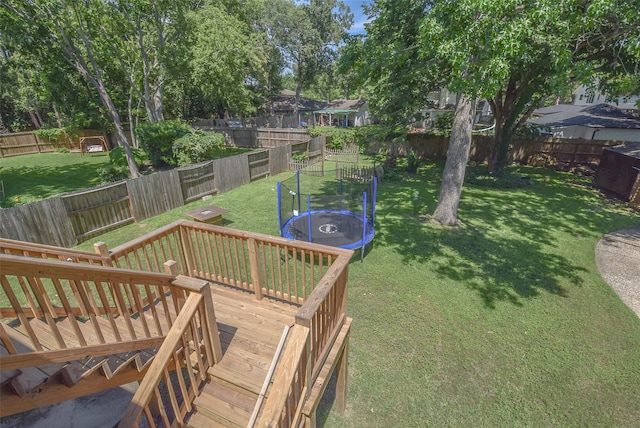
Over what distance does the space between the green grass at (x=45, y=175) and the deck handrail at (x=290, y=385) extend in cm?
1212

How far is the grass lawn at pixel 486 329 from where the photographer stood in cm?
359

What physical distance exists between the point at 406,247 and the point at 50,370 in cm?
664

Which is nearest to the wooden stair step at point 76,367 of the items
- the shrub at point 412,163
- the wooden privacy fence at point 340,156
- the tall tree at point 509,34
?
the tall tree at point 509,34

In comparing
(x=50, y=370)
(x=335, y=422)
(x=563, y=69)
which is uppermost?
(x=563, y=69)

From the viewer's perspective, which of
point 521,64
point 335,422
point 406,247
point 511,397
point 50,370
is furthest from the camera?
point 521,64

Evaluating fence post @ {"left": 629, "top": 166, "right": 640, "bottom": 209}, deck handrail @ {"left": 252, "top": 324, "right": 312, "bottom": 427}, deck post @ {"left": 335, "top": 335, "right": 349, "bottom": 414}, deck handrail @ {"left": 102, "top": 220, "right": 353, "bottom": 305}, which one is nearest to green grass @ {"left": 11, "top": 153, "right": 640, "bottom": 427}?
deck post @ {"left": 335, "top": 335, "right": 349, "bottom": 414}

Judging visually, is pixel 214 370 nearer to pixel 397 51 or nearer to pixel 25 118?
pixel 397 51

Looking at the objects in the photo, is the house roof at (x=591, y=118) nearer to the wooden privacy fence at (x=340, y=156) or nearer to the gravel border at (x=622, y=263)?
the wooden privacy fence at (x=340, y=156)

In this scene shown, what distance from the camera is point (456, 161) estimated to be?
8.37m

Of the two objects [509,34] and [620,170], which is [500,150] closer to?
[620,170]

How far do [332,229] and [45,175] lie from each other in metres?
14.9

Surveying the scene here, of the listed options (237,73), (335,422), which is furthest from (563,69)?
(237,73)

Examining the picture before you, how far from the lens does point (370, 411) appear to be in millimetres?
3559

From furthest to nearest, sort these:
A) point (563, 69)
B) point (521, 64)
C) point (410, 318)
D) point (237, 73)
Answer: point (237, 73)
point (521, 64)
point (563, 69)
point (410, 318)
